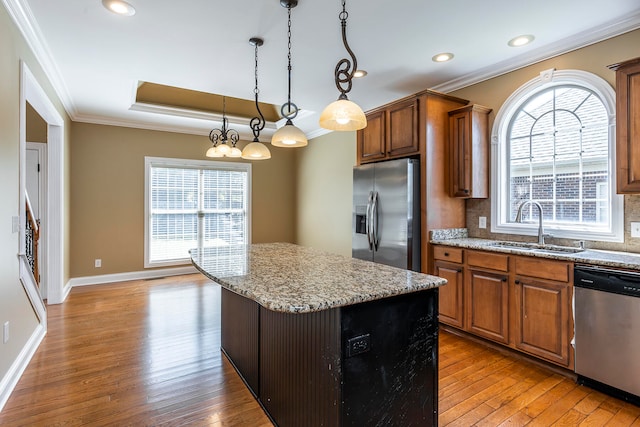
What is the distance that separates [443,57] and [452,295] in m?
2.24

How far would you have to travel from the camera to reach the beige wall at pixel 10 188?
2191 mm

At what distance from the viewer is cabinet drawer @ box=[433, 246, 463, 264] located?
3.10 m

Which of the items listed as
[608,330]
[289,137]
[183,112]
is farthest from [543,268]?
[183,112]

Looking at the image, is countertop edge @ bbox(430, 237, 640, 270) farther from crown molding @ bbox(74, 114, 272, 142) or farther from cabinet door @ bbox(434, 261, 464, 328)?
crown molding @ bbox(74, 114, 272, 142)

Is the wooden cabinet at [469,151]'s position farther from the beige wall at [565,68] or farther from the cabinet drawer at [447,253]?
the cabinet drawer at [447,253]

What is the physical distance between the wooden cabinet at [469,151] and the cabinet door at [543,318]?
1069 millimetres

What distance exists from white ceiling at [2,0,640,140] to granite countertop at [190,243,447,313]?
5.81 feet

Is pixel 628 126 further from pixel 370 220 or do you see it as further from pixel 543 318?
pixel 370 220

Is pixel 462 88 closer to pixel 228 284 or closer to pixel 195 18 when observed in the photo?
pixel 195 18

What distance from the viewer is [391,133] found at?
3670mm

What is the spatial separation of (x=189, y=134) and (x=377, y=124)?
11.8 ft

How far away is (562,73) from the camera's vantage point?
2.86 meters

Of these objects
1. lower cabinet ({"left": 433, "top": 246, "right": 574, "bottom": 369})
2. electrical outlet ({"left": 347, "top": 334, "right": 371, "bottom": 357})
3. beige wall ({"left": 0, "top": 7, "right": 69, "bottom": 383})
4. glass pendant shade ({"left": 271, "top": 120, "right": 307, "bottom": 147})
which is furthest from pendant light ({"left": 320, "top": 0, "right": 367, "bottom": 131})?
beige wall ({"left": 0, "top": 7, "right": 69, "bottom": 383})

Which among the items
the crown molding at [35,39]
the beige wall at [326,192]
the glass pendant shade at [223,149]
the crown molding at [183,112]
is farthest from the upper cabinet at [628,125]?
the crown molding at [183,112]
